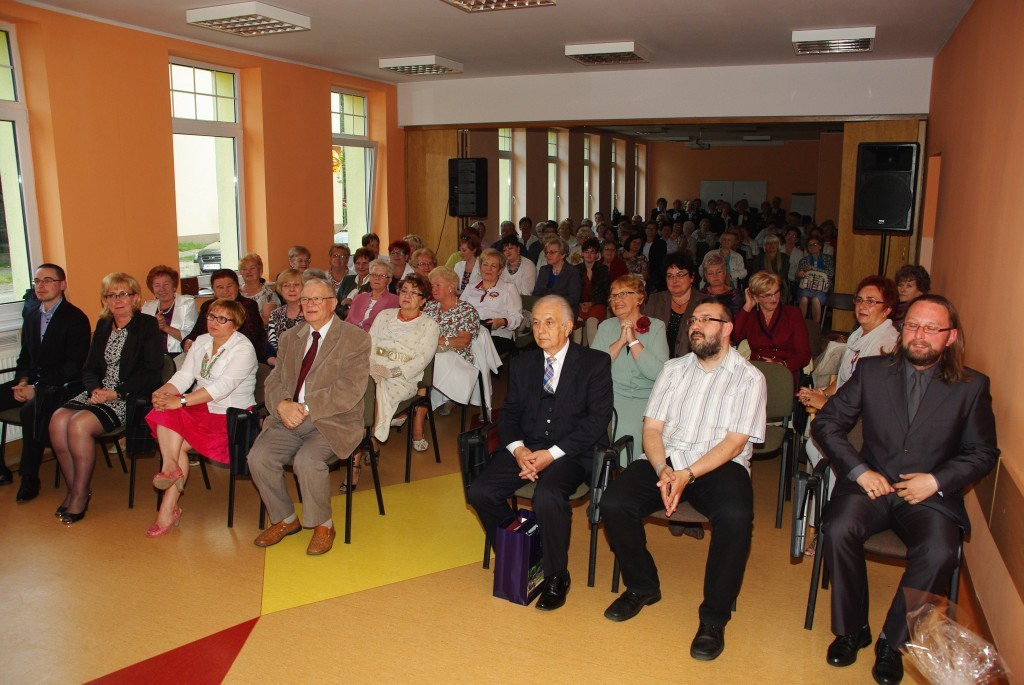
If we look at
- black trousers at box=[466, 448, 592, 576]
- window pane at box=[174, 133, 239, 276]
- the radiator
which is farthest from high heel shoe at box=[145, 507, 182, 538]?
window pane at box=[174, 133, 239, 276]

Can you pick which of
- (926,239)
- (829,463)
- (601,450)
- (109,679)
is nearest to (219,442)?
(109,679)

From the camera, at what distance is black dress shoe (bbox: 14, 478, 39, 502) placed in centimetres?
472

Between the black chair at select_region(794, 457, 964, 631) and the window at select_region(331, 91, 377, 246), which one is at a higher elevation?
the window at select_region(331, 91, 377, 246)

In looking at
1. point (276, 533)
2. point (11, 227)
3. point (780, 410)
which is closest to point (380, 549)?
point (276, 533)

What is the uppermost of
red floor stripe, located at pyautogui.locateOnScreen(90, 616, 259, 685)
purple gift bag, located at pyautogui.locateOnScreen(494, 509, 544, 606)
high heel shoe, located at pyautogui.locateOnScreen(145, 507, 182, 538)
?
purple gift bag, located at pyautogui.locateOnScreen(494, 509, 544, 606)

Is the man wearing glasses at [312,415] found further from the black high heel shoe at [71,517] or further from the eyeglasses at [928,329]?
the eyeglasses at [928,329]

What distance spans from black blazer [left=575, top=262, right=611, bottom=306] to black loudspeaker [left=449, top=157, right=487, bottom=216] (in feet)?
6.59

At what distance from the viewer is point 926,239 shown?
7160 mm

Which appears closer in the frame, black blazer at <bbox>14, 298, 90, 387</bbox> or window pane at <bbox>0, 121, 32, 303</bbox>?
black blazer at <bbox>14, 298, 90, 387</bbox>

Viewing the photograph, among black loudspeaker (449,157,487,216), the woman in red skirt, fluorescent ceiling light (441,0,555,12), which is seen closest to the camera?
the woman in red skirt

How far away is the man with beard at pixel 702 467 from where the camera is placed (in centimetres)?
322

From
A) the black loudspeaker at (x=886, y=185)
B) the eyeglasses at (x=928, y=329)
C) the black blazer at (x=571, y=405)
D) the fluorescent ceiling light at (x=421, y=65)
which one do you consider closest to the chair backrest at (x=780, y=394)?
the black blazer at (x=571, y=405)

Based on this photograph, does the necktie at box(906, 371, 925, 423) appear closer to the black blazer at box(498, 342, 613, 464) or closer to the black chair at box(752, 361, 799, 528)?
the black chair at box(752, 361, 799, 528)

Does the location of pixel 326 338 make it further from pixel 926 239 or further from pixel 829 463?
pixel 926 239
